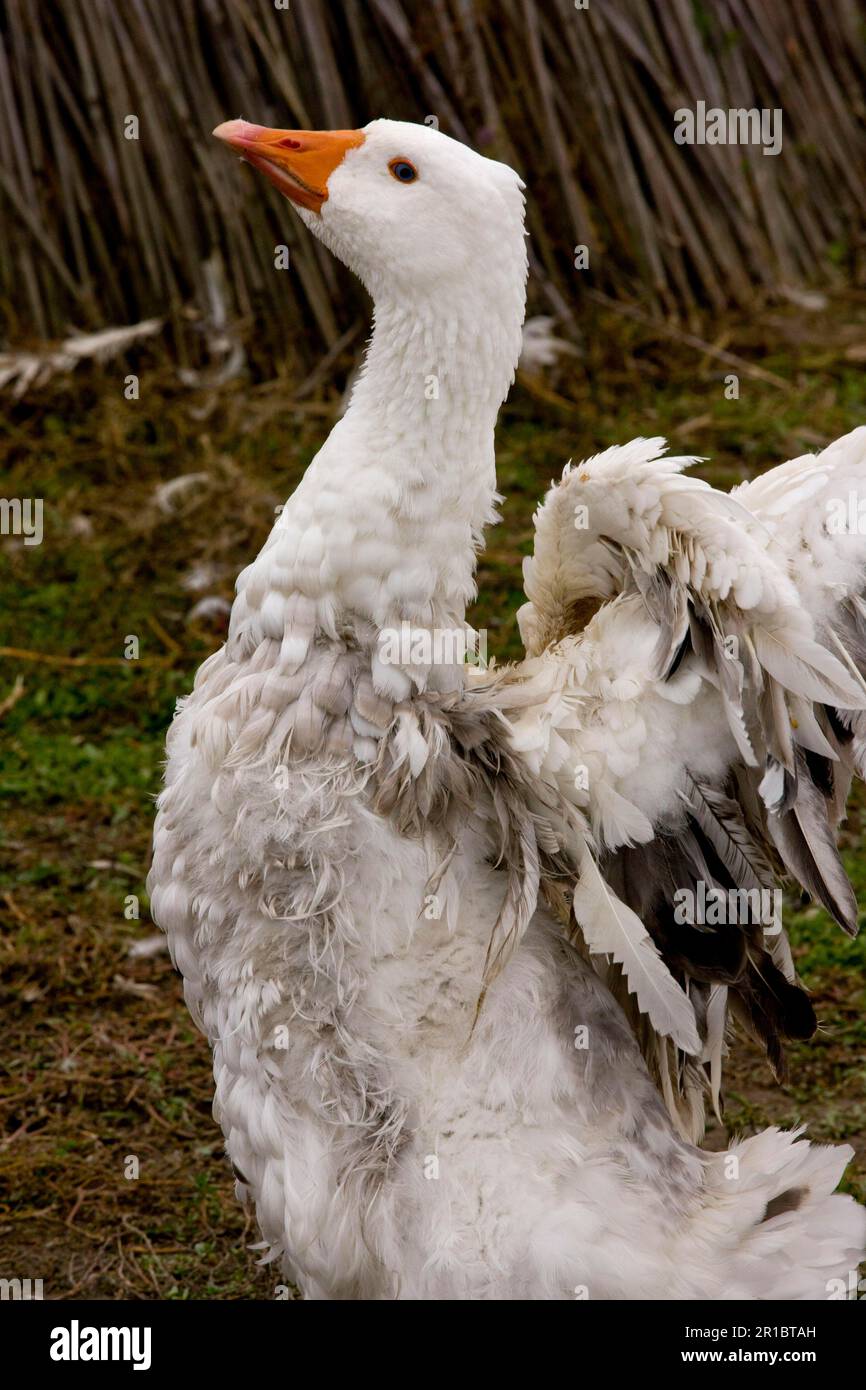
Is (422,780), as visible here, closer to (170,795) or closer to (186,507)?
(170,795)

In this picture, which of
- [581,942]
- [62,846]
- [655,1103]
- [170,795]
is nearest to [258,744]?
[170,795]

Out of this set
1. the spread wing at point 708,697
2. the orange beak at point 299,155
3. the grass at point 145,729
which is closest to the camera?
the spread wing at point 708,697

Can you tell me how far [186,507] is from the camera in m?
5.77

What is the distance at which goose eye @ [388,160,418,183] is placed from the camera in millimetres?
2654

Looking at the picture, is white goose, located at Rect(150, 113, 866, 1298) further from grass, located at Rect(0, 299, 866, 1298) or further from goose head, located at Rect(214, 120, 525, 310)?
grass, located at Rect(0, 299, 866, 1298)

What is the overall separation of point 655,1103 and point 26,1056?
5.71 feet

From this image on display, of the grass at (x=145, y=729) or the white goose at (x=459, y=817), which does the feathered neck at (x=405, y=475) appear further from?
the grass at (x=145, y=729)

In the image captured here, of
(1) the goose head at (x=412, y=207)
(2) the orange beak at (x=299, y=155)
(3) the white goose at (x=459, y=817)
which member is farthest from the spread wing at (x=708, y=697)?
(2) the orange beak at (x=299, y=155)

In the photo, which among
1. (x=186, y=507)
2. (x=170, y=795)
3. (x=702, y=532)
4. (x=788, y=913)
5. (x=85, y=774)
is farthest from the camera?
(x=186, y=507)

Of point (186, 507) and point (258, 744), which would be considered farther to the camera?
point (186, 507)

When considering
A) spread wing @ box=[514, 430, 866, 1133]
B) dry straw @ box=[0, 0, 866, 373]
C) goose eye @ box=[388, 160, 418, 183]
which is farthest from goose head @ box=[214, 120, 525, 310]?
dry straw @ box=[0, 0, 866, 373]

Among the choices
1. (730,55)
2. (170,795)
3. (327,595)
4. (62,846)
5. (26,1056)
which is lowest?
(26,1056)

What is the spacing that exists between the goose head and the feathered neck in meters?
0.03

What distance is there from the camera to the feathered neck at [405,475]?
265cm
